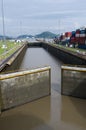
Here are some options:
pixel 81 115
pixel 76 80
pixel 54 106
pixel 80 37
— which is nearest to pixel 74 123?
pixel 81 115

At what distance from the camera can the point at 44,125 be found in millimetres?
9211

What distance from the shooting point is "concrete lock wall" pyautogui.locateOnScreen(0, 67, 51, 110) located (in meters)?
10.5

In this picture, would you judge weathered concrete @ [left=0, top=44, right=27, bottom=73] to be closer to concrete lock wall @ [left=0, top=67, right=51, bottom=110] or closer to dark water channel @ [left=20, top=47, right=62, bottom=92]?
dark water channel @ [left=20, top=47, right=62, bottom=92]

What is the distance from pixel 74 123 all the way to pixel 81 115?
2.77 feet

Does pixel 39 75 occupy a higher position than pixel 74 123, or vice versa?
pixel 39 75

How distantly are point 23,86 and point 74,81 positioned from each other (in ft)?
10.1

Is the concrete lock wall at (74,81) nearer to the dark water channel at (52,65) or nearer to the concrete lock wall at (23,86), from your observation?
the concrete lock wall at (23,86)

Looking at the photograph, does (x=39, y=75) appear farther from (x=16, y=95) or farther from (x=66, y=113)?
(x=66, y=113)

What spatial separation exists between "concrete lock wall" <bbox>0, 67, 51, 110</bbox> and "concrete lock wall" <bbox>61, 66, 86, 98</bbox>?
3.49 ft

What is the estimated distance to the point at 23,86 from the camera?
37.3 ft

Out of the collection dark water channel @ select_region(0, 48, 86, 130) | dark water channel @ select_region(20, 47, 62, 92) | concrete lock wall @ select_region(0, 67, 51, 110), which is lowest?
dark water channel @ select_region(0, 48, 86, 130)

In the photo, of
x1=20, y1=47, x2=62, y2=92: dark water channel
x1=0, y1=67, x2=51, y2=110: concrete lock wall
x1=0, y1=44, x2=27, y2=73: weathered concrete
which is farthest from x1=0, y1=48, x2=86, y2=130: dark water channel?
x1=0, y1=44, x2=27, y2=73: weathered concrete

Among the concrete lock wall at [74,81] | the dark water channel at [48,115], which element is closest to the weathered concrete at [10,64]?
the dark water channel at [48,115]

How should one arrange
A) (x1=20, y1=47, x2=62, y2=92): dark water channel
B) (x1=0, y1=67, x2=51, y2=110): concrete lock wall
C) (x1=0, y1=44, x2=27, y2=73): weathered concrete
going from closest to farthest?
(x1=0, y1=67, x2=51, y2=110): concrete lock wall
(x1=0, y1=44, x2=27, y2=73): weathered concrete
(x1=20, y1=47, x2=62, y2=92): dark water channel
